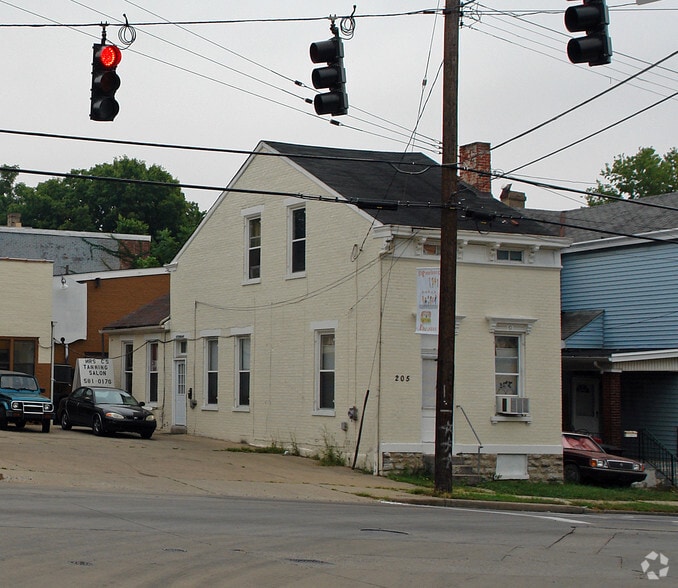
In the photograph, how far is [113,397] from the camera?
31219 mm

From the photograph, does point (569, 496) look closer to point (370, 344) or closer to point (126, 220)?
point (370, 344)

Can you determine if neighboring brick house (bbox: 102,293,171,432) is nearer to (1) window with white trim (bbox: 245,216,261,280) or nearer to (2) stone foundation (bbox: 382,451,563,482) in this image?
(1) window with white trim (bbox: 245,216,261,280)

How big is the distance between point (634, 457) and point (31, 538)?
74.0 feet

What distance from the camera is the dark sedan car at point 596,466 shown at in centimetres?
2645

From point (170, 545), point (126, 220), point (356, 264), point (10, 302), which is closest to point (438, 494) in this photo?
point (356, 264)

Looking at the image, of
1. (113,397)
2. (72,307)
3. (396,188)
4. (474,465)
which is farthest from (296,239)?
(72,307)

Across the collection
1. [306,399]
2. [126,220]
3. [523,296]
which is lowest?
[306,399]

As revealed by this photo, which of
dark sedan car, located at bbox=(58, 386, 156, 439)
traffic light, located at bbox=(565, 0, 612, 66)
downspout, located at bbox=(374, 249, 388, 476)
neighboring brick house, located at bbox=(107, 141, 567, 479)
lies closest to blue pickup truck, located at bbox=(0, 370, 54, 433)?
dark sedan car, located at bbox=(58, 386, 156, 439)

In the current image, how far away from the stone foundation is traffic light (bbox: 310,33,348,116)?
12248mm

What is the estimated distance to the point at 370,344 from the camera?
25.4 meters

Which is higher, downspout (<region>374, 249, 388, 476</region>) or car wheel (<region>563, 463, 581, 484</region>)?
downspout (<region>374, 249, 388, 476</region>)

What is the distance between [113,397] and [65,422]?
2.05 m

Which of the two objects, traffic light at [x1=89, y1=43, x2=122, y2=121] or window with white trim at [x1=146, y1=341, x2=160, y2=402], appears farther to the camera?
window with white trim at [x1=146, y1=341, x2=160, y2=402]

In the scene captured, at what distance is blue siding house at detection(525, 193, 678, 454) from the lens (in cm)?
3008
